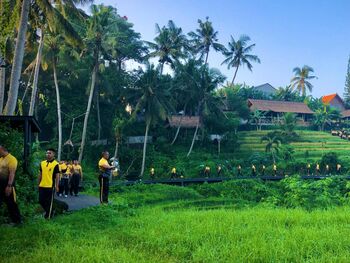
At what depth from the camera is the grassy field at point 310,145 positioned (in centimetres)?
4319

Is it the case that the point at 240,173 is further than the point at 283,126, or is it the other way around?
the point at 283,126

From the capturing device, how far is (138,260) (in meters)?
5.20

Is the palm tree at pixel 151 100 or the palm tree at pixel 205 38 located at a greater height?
the palm tree at pixel 205 38

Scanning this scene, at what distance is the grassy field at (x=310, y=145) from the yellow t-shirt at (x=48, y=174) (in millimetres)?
35330

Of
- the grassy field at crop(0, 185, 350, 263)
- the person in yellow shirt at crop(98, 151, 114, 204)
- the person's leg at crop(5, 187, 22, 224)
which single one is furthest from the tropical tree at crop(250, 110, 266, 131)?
the person's leg at crop(5, 187, 22, 224)

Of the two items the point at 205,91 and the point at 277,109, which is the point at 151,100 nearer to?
the point at 205,91

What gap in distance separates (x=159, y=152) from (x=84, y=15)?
19781mm

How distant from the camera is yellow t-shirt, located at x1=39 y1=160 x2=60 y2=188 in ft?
25.9

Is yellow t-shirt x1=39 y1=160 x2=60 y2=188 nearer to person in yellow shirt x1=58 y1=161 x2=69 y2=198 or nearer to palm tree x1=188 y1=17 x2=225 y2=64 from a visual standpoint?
person in yellow shirt x1=58 y1=161 x2=69 y2=198

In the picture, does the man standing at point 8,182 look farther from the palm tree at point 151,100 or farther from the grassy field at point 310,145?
the grassy field at point 310,145

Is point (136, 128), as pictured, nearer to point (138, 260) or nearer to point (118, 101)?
point (118, 101)

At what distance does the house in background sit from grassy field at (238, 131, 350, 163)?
424 centimetres

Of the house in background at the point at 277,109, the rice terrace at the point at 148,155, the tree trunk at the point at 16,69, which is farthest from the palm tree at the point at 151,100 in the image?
the house in background at the point at 277,109

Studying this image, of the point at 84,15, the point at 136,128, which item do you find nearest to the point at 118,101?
the point at 136,128
